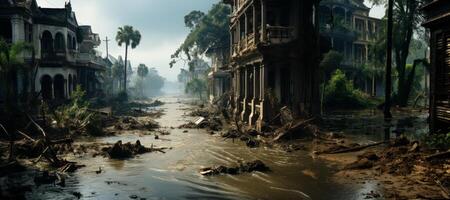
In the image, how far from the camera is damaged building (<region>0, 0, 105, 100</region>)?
1385 inches

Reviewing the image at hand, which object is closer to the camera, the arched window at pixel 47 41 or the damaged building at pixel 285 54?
the damaged building at pixel 285 54

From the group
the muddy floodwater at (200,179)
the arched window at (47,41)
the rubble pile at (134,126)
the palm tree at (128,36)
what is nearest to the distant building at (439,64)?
the muddy floodwater at (200,179)

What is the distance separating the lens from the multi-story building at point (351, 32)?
171ft

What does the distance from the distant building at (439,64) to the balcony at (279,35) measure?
10647 mm

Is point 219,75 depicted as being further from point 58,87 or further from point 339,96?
point 58,87

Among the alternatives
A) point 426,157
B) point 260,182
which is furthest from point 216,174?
point 426,157

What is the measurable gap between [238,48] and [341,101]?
1289cm

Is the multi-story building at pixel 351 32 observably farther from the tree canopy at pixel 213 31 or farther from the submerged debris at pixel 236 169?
the submerged debris at pixel 236 169

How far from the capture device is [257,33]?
2703 centimetres

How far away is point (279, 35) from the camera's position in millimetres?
25812

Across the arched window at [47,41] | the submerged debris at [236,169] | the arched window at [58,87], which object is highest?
the arched window at [47,41]

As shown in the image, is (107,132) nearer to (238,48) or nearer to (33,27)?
(238,48)

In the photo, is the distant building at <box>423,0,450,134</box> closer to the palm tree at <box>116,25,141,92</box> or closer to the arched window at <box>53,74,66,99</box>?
the arched window at <box>53,74,66,99</box>

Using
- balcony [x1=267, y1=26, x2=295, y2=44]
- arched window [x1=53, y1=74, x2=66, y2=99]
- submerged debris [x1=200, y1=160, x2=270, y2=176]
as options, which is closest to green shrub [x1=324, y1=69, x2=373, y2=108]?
balcony [x1=267, y1=26, x2=295, y2=44]
